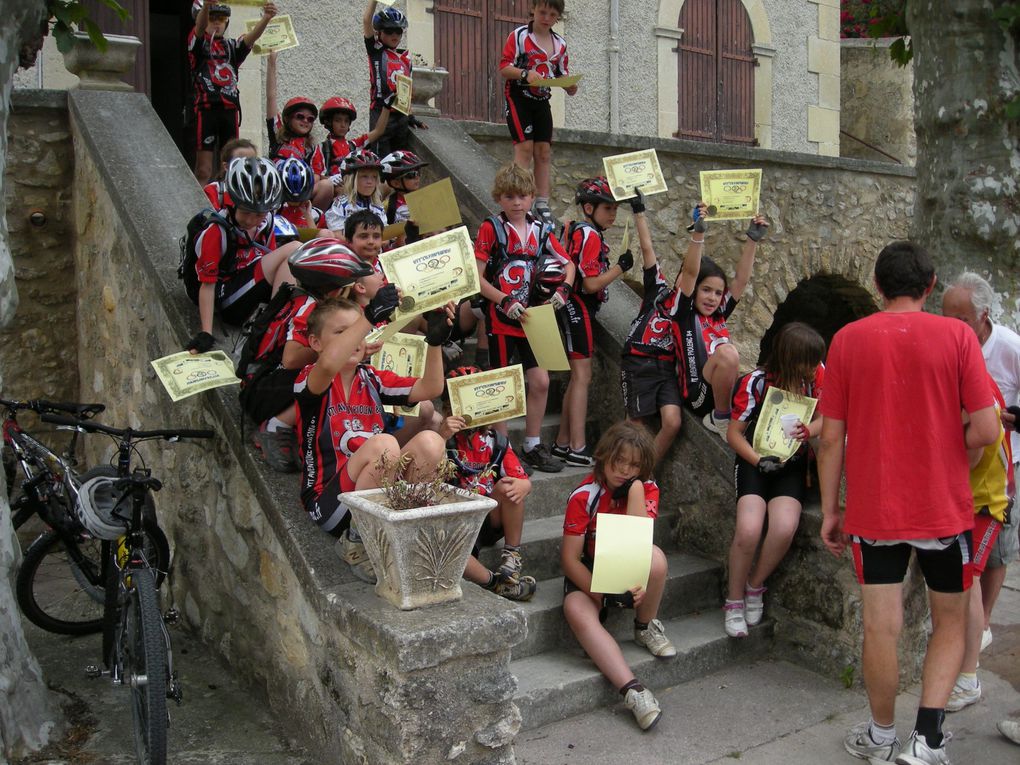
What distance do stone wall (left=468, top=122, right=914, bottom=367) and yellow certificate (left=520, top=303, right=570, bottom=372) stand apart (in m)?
2.94

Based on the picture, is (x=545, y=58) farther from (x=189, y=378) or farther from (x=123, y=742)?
(x=123, y=742)

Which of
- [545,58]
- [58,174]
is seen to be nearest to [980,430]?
[545,58]

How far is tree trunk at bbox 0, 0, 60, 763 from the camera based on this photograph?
3.62 meters

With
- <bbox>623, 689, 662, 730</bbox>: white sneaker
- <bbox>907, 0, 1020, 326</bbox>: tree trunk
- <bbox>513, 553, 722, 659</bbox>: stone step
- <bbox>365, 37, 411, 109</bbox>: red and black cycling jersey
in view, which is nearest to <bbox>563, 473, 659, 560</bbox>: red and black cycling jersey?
<bbox>513, 553, 722, 659</bbox>: stone step

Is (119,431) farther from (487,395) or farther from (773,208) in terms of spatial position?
(773,208)

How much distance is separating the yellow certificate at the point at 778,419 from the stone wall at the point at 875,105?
35.4 ft

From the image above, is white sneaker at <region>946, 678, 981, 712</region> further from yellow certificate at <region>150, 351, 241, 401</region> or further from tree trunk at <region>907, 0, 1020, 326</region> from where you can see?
yellow certificate at <region>150, 351, 241, 401</region>

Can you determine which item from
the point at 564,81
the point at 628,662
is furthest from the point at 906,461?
the point at 564,81

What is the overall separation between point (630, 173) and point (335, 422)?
244 centimetres

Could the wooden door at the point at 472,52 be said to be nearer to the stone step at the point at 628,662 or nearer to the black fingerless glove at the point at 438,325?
the stone step at the point at 628,662

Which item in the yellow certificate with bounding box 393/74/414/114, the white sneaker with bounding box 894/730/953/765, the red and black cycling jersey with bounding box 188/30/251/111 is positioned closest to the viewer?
the white sneaker with bounding box 894/730/953/765

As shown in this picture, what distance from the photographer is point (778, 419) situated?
15.4ft

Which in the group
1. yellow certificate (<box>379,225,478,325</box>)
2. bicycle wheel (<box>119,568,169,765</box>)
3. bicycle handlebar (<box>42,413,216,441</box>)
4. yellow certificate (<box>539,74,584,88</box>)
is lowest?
bicycle wheel (<box>119,568,169,765</box>)

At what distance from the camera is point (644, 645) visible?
4.43 meters
